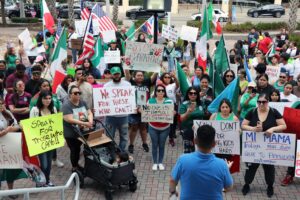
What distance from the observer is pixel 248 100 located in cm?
793

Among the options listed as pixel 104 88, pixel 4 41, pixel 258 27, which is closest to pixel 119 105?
pixel 104 88

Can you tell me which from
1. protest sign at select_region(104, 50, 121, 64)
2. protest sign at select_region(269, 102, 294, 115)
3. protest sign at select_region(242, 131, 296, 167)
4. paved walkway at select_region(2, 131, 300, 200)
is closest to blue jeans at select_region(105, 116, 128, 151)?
paved walkway at select_region(2, 131, 300, 200)

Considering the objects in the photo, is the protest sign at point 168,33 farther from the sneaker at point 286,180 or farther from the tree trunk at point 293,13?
the tree trunk at point 293,13

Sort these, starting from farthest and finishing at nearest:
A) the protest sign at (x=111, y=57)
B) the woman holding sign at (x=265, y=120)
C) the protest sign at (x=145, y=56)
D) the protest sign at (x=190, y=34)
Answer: the protest sign at (x=190, y=34) → the protest sign at (x=111, y=57) → the protest sign at (x=145, y=56) → the woman holding sign at (x=265, y=120)

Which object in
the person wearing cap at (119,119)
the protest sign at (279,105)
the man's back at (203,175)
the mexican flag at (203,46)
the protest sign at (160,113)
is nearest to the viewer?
the man's back at (203,175)

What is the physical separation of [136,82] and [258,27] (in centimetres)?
2541

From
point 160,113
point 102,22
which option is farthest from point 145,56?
point 102,22

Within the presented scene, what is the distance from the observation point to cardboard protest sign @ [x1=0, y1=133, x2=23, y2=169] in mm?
6328

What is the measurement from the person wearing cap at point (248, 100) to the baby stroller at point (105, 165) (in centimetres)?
A: 250

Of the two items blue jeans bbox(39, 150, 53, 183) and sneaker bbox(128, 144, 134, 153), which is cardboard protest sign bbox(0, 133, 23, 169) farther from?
sneaker bbox(128, 144, 134, 153)

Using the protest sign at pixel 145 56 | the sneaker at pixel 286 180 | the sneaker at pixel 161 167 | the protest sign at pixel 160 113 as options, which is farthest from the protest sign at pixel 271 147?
the protest sign at pixel 145 56

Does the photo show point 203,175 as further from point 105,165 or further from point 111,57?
point 111,57

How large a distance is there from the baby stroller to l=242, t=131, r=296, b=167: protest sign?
6.15ft

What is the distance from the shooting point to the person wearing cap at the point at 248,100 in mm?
7848
